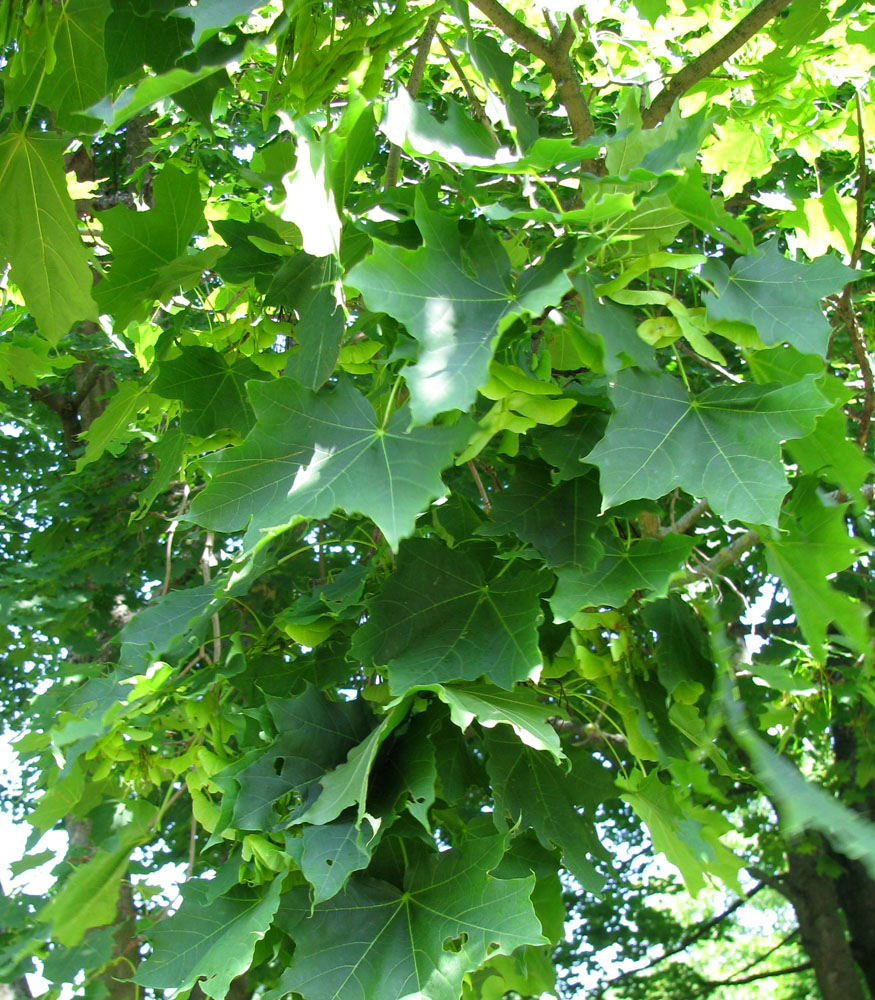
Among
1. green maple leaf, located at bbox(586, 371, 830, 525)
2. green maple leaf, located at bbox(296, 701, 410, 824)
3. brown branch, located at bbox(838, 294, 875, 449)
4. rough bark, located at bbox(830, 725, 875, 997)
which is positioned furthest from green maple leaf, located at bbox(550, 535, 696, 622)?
rough bark, located at bbox(830, 725, 875, 997)

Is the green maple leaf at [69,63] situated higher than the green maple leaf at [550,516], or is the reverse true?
the green maple leaf at [69,63]

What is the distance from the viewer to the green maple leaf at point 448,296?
1.04m

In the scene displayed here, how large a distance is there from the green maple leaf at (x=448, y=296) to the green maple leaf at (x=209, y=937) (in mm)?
700

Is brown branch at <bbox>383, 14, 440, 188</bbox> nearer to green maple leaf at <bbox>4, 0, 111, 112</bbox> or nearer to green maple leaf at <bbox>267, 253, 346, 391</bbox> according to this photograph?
green maple leaf at <bbox>267, 253, 346, 391</bbox>

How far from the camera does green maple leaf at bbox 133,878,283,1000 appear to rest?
124 cm

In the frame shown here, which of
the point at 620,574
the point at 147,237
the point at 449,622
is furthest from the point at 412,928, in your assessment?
the point at 147,237

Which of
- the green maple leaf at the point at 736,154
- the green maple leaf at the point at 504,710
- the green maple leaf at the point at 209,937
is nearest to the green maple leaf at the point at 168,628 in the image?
the green maple leaf at the point at 209,937

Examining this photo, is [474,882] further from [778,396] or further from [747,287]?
[747,287]

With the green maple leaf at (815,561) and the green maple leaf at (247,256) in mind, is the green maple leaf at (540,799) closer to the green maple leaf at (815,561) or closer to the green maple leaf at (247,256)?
the green maple leaf at (815,561)

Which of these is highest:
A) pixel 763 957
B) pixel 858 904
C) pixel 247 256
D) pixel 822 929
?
pixel 247 256

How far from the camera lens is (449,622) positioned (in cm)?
137

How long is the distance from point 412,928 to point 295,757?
27 cm

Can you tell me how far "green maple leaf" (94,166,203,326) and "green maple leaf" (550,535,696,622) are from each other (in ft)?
3.10

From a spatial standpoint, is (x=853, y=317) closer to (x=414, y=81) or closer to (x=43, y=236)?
(x=414, y=81)
